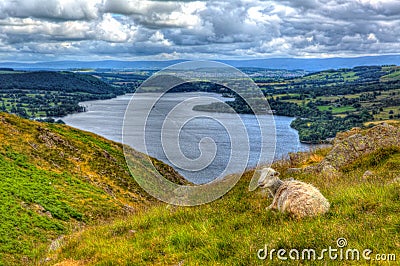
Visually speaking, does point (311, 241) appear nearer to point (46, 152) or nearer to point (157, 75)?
point (157, 75)

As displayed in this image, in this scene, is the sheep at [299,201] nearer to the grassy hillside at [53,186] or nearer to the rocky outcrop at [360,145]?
the grassy hillside at [53,186]

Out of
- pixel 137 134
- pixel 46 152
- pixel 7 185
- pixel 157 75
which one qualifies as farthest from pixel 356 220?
pixel 137 134

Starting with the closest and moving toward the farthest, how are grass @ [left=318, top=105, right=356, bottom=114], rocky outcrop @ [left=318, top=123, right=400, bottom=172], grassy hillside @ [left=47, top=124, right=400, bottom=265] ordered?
grassy hillside @ [left=47, top=124, right=400, bottom=265] → rocky outcrop @ [left=318, top=123, right=400, bottom=172] → grass @ [left=318, top=105, right=356, bottom=114]

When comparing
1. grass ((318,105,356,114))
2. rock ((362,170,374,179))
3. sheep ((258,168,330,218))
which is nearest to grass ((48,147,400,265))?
sheep ((258,168,330,218))

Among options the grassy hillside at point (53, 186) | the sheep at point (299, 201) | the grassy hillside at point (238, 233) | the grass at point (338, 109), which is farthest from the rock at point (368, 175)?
the grass at point (338, 109)

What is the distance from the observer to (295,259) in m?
5.38

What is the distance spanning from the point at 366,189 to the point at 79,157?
33798 mm

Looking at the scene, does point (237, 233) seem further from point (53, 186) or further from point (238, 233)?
point (53, 186)

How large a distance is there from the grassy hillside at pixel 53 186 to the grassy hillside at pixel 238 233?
2.88 meters

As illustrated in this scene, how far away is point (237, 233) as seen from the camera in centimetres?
686

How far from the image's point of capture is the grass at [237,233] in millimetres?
5727

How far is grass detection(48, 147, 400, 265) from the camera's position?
5727 millimetres

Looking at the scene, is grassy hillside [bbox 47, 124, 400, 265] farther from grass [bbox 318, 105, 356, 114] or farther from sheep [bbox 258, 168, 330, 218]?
grass [bbox 318, 105, 356, 114]

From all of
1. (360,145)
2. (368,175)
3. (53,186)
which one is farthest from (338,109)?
(368,175)
